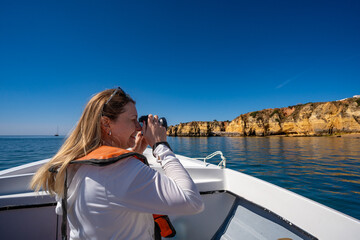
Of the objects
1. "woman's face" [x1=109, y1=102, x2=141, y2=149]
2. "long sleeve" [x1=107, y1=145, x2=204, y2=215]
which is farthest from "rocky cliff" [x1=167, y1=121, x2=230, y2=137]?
"long sleeve" [x1=107, y1=145, x2=204, y2=215]

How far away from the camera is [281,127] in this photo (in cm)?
5047

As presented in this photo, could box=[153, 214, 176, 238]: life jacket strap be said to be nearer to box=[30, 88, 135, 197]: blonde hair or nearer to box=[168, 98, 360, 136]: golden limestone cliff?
box=[30, 88, 135, 197]: blonde hair

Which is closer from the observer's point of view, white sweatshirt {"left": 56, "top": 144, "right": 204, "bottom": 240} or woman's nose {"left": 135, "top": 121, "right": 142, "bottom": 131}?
white sweatshirt {"left": 56, "top": 144, "right": 204, "bottom": 240}

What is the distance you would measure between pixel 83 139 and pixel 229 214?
2.10m

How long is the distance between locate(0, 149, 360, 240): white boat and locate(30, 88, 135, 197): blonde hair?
1.48 ft

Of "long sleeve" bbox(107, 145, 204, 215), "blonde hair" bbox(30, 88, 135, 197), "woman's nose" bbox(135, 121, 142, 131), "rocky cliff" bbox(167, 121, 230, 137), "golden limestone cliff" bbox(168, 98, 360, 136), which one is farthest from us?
"rocky cliff" bbox(167, 121, 230, 137)

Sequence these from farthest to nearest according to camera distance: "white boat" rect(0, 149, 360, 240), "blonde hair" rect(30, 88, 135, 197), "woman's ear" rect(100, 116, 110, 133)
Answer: "white boat" rect(0, 149, 360, 240), "woman's ear" rect(100, 116, 110, 133), "blonde hair" rect(30, 88, 135, 197)

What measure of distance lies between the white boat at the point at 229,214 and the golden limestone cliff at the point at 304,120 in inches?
1918

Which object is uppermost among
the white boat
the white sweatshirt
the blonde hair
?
the blonde hair

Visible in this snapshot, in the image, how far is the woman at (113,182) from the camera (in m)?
0.65

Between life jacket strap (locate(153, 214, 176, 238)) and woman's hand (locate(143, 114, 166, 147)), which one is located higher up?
woman's hand (locate(143, 114, 166, 147))

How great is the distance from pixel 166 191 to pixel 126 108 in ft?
1.67

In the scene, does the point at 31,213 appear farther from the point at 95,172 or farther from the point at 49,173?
the point at 95,172

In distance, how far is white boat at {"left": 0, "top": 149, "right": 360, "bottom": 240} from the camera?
1.32 m
